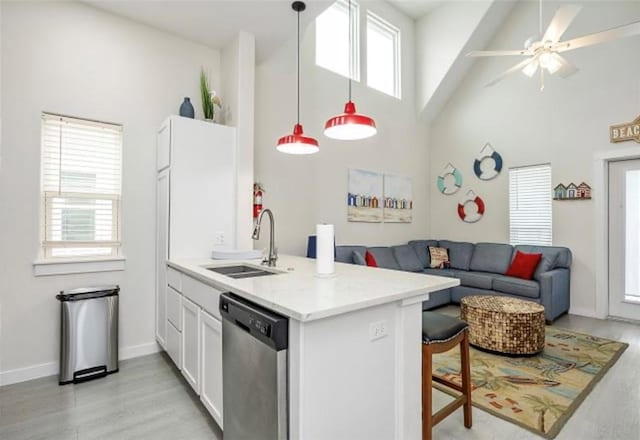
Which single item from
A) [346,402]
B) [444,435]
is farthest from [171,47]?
[444,435]

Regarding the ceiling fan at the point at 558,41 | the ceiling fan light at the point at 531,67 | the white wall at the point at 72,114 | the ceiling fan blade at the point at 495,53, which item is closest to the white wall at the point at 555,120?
the ceiling fan at the point at 558,41

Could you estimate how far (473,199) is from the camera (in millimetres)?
5602

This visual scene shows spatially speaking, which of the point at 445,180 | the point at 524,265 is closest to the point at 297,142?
the point at 524,265

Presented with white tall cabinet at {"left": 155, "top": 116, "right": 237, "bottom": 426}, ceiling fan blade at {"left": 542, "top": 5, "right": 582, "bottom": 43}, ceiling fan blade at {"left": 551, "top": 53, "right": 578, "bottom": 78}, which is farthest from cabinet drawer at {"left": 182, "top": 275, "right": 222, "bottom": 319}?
ceiling fan blade at {"left": 551, "top": 53, "right": 578, "bottom": 78}

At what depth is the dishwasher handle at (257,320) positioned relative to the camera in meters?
1.30

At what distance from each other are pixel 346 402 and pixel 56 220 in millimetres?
2804

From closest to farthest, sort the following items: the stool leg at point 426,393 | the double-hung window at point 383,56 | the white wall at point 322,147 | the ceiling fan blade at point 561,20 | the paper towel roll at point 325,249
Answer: the stool leg at point 426,393, the paper towel roll at point 325,249, the ceiling fan blade at point 561,20, the white wall at point 322,147, the double-hung window at point 383,56

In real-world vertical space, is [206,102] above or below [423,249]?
above

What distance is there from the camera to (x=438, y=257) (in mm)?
5359

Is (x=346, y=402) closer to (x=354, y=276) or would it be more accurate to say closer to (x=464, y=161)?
(x=354, y=276)

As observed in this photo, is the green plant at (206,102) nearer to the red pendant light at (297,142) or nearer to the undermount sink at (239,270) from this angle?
the red pendant light at (297,142)

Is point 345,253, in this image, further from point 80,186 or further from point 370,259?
point 80,186

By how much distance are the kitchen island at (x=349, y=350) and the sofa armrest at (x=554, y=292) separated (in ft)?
10.1

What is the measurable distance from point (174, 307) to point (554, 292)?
442cm
